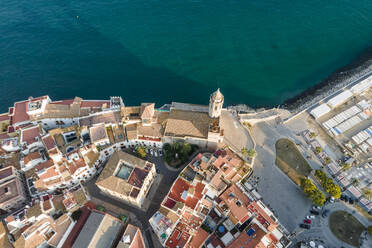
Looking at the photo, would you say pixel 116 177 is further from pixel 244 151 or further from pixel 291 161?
pixel 291 161

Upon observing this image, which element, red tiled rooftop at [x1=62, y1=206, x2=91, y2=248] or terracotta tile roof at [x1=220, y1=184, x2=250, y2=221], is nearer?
red tiled rooftop at [x1=62, y1=206, x2=91, y2=248]

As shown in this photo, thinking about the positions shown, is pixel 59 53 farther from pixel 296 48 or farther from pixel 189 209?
pixel 296 48

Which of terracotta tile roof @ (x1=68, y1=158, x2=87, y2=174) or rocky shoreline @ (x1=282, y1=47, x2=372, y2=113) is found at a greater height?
rocky shoreline @ (x1=282, y1=47, x2=372, y2=113)

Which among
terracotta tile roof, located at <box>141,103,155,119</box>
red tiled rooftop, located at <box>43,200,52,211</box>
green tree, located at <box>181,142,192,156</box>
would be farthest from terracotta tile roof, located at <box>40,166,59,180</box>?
green tree, located at <box>181,142,192,156</box>

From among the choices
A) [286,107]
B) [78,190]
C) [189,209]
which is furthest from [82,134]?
[286,107]

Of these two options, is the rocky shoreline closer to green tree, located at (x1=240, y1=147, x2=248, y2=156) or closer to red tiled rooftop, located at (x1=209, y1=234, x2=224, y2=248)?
green tree, located at (x1=240, y1=147, x2=248, y2=156)

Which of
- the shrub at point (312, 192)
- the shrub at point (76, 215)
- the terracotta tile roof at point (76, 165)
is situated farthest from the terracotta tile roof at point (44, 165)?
the shrub at point (312, 192)

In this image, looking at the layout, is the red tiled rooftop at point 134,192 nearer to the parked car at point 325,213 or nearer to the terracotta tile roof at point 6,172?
the terracotta tile roof at point 6,172
